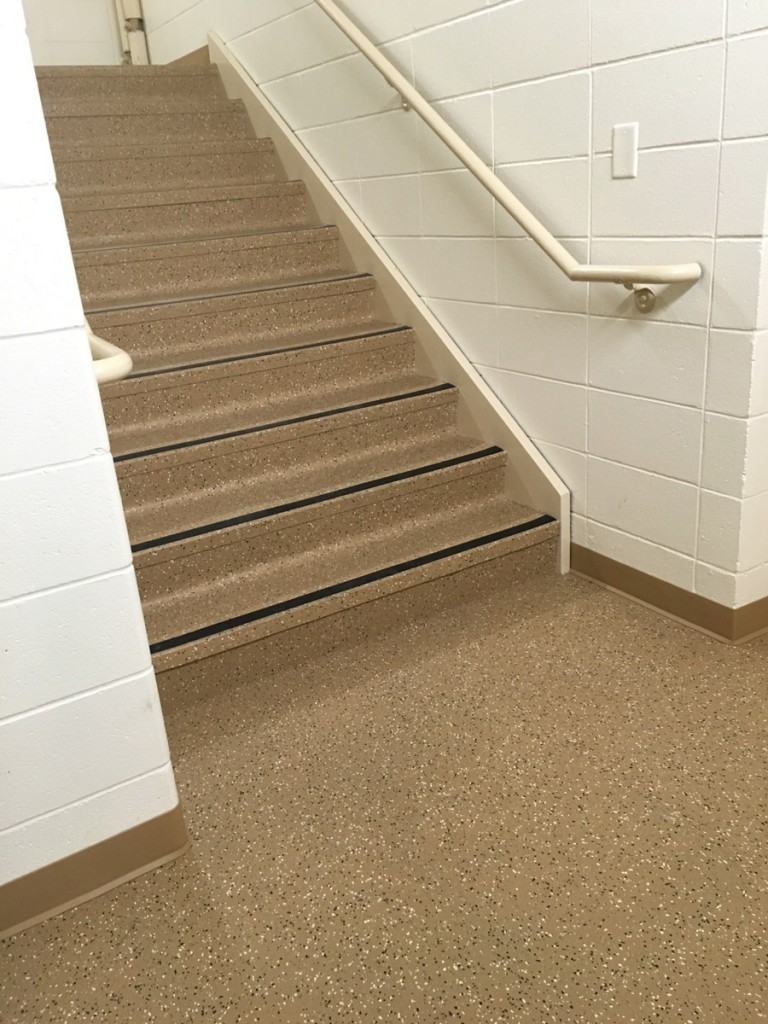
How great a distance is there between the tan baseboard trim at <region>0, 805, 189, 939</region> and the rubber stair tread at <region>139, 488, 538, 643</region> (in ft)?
1.84

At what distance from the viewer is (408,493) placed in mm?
2629

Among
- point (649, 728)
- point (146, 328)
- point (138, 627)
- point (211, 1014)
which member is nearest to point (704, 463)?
point (649, 728)

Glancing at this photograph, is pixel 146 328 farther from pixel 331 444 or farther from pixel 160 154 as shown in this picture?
pixel 160 154

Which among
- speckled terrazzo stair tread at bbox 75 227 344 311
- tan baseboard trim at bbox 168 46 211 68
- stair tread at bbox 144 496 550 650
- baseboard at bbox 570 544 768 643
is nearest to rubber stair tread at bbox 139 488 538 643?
stair tread at bbox 144 496 550 650

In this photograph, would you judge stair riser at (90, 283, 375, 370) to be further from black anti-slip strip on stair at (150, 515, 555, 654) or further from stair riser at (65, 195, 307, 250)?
black anti-slip strip on stair at (150, 515, 555, 654)

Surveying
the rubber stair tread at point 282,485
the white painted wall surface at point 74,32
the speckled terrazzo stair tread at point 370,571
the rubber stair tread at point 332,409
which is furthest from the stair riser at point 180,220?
the white painted wall surface at point 74,32

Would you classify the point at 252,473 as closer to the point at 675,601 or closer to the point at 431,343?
the point at 431,343

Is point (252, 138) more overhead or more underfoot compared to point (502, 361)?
more overhead

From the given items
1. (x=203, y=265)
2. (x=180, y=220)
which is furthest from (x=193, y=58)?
(x=203, y=265)

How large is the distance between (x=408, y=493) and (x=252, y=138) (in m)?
2.22

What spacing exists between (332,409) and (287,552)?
0.55 m

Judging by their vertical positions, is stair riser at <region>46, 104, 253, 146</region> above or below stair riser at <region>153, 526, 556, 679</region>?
above

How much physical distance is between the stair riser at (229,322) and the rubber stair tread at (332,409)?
32 centimetres

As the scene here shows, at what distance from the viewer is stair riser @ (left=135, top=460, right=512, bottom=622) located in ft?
7.29
